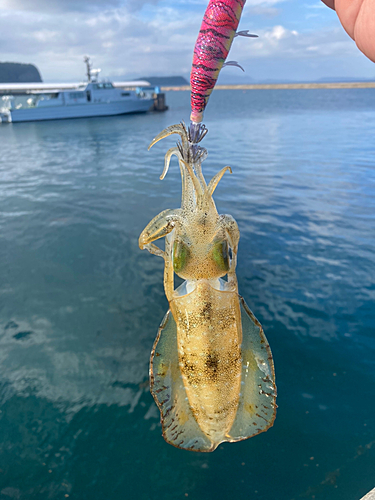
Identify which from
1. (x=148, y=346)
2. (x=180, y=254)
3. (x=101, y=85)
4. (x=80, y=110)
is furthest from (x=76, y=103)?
(x=180, y=254)

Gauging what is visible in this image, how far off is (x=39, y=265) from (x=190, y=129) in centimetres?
1109

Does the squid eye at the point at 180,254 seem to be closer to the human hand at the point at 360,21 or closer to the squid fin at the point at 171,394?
the squid fin at the point at 171,394

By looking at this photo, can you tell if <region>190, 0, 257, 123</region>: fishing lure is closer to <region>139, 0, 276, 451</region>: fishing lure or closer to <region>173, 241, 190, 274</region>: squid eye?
<region>139, 0, 276, 451</region>: fishing lure

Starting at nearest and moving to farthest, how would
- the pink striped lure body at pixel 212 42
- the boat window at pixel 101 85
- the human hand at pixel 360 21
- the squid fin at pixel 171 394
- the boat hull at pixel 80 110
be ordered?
1. the human hand at pixel 360 21
2. the pink striped lure body at pixel 212 42
3. the squid fin at pixel 171 394
4. the boat hull at pixel 80 110
5. the boat window at pixel 101 85

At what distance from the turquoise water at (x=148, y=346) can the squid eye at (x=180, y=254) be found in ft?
15.3

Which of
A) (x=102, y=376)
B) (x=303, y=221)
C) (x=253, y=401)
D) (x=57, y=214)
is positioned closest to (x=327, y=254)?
(x=303, y=221)

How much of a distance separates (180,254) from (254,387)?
4.74 ft

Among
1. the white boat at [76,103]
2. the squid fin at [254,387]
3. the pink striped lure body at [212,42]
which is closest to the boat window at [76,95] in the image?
the white boat at [76,103]

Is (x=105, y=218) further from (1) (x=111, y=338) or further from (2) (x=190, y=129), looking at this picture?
(2) (x=190, y=129)

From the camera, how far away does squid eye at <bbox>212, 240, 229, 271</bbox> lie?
7.79ft

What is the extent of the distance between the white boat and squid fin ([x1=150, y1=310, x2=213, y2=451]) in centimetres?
7187

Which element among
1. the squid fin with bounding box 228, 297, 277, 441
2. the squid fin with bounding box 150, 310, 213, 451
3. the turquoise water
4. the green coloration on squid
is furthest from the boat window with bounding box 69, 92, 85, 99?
the squid fin with bounding box 228, 297, 277, 441

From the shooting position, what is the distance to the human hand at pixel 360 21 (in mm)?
1604

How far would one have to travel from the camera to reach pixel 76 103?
67250 mm
